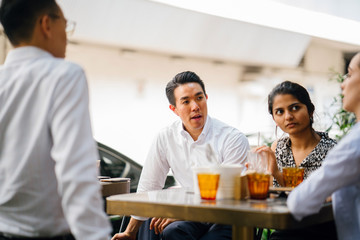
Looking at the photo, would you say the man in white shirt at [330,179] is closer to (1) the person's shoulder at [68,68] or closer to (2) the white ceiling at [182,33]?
(1) the person's shoulder at [68,68]

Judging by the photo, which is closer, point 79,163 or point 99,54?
point 79,163

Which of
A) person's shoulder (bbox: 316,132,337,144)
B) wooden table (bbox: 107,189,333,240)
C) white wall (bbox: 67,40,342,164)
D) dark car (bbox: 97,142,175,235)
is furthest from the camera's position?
white wall (bbox: 67,40,342,164)

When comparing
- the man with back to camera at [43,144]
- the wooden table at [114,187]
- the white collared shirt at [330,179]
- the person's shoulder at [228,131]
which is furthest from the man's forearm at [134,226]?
the white collared shirt at [330,179]

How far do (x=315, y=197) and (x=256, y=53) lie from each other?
5791 mm

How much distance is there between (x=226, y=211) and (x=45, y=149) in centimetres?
54

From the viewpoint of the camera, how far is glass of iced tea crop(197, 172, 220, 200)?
1519mm

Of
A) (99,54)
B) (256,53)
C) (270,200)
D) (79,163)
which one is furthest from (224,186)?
(256,53)

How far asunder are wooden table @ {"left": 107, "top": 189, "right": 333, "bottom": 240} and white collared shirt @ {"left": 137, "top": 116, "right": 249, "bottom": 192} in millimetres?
824

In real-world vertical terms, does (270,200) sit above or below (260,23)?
below

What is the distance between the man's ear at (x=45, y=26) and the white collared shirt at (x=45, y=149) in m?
0.09

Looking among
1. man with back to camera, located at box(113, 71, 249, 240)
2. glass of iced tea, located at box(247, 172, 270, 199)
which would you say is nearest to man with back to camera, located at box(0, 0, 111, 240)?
glass of iced tea, located at box(247, 172, 270, 199)

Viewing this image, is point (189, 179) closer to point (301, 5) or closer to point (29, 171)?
point (29, 171)

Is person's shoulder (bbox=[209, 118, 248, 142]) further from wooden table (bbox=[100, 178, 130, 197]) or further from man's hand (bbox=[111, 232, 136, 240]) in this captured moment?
man's hand (bbox=[111, 232, 136, 240])

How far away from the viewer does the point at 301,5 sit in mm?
6180
